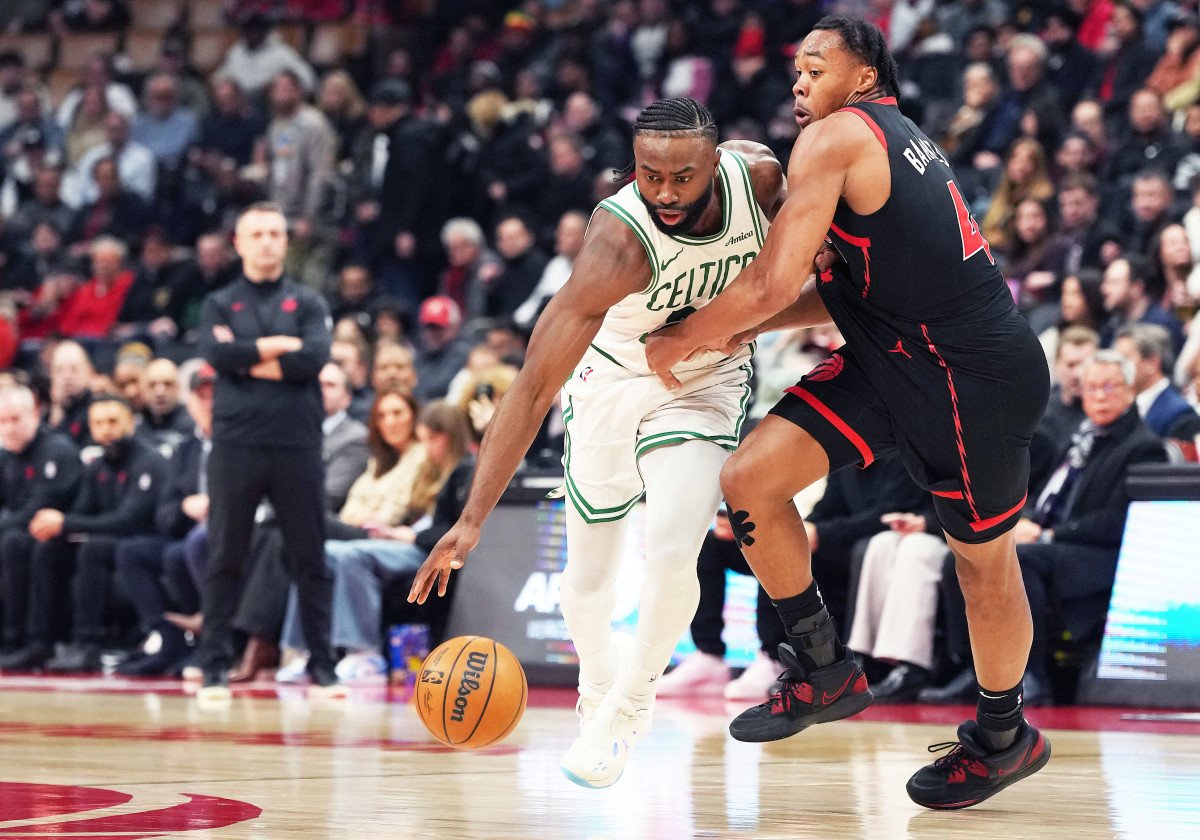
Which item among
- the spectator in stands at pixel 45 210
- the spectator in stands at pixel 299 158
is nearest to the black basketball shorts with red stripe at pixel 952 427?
the spectator in stands at pixel 299 158

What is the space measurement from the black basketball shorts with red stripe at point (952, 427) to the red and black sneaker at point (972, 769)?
0.57 meters

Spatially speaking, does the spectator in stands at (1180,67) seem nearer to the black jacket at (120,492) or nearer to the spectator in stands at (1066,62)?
the spectator in stands at (1066,62)

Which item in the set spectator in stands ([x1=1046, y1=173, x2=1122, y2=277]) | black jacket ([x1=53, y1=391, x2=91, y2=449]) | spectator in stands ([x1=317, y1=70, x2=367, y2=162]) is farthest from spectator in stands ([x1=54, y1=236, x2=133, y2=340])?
spectator in stands ([x1=1046, y1=173, x2=1122, y2=277])

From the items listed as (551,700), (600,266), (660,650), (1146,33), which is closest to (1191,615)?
(551,700)

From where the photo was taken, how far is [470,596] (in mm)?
8586

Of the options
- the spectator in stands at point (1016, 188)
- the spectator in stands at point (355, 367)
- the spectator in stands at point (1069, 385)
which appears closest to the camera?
the spectator in stands at point (1069, 385)

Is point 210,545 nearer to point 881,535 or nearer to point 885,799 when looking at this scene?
point 881,535

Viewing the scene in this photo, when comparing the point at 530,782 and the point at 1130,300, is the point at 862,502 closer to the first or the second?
the point at 1130,300

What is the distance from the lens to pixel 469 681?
4344 millimetres

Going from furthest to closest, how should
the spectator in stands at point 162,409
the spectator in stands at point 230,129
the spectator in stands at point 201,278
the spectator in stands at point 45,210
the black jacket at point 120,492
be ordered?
the spectator in stands at point 45,210, the spectator in stands at point 230,129, the spectator in stands at point 201,278, the spectator in stands at point 162,409, the black jacket at point 120,492

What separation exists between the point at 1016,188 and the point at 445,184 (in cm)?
521

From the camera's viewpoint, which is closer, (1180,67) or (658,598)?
(658,598)

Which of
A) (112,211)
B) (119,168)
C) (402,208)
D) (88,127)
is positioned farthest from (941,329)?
(88,127)

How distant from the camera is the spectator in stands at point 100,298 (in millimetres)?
13766
